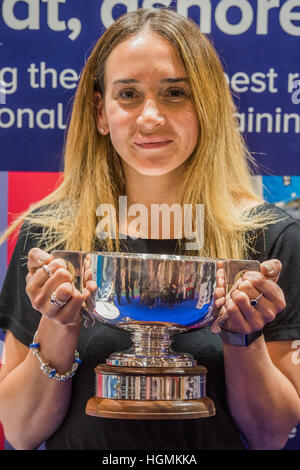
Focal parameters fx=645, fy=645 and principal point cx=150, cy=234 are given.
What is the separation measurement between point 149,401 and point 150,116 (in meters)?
0.44

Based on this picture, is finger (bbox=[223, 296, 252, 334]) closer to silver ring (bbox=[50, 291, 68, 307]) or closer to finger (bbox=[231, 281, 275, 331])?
finger (bbox=[231, 281, 275, 331])

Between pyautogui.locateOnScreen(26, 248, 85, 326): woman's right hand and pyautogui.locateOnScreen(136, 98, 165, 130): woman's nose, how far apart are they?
275 mm

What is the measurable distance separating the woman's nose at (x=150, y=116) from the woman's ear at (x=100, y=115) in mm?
83

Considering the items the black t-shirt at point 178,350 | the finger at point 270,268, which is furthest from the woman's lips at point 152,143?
the finger at point 270,268

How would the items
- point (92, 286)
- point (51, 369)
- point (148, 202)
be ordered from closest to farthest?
point (92, 286) → point (51, 369) → point (148, 202)

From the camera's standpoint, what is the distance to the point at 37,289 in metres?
0.92

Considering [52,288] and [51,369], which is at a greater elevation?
[52,288]

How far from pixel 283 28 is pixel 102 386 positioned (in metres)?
0.68

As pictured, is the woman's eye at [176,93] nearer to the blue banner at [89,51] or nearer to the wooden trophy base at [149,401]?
the blue banner at [89,51]

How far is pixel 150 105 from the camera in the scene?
1.04 metres

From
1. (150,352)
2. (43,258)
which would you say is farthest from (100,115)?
(150,352)

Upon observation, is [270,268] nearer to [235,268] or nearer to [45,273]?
[235,268]

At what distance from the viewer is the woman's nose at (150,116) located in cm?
103
